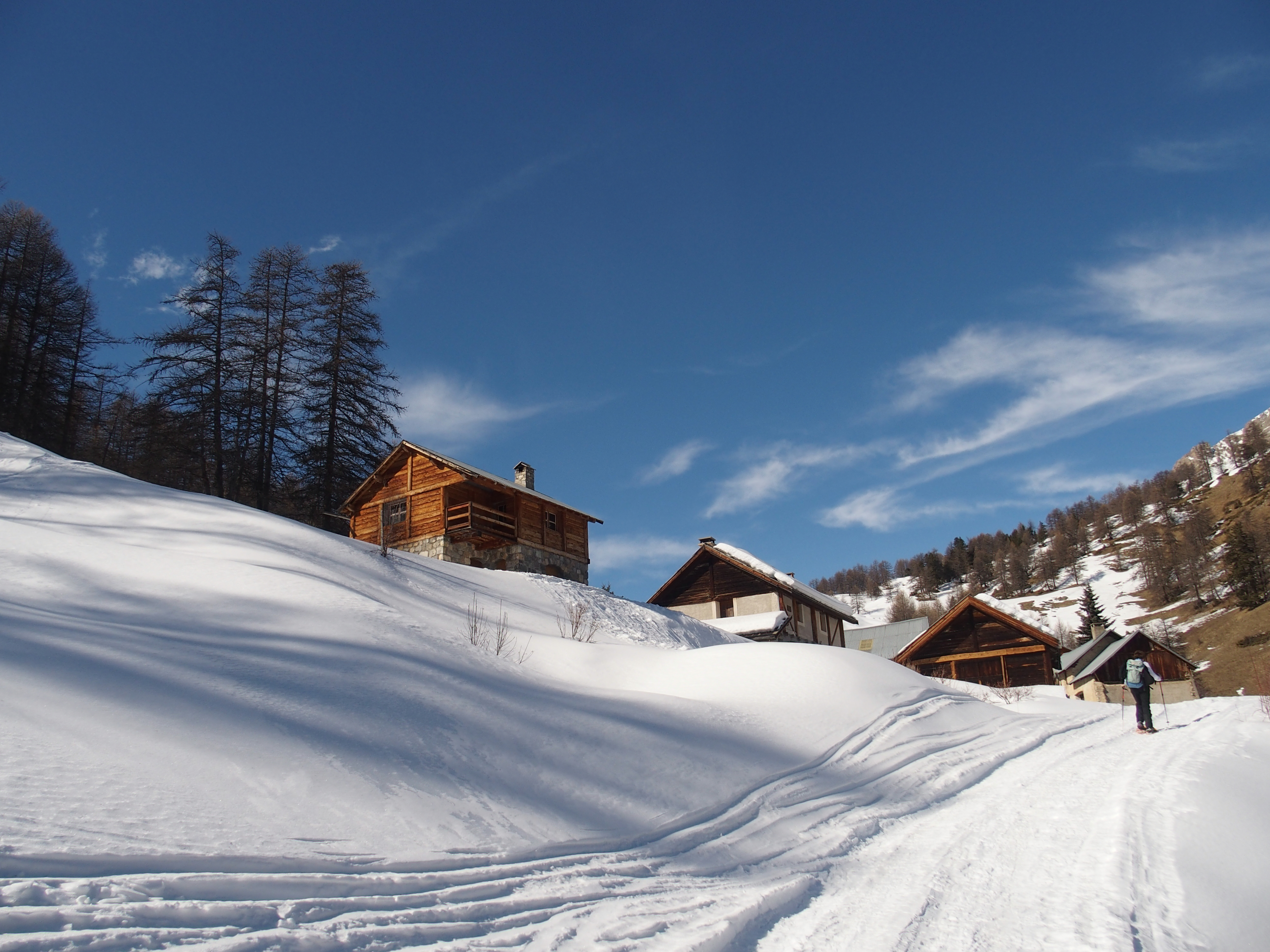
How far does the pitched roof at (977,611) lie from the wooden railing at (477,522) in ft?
64.9

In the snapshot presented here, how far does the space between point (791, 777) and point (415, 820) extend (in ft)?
13.2

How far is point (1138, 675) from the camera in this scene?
12602 mm

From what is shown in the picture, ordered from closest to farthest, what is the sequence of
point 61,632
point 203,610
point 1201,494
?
point 61,632, point 203,610, point 1201,494

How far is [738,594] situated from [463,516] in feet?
46.4

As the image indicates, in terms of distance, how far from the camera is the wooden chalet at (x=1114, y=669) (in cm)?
2623

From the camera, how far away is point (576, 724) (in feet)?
23.4

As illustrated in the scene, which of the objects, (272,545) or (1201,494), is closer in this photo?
(272,545)

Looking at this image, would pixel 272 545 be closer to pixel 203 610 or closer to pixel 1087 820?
pixel 203 610

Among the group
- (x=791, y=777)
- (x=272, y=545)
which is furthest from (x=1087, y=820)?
(x=272, y=545)

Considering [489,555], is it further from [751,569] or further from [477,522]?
[751,569]

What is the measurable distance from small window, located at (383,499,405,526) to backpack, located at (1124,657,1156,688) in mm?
22932

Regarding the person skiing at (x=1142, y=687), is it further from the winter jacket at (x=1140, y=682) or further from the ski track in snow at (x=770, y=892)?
the ski track in snow at (x=770, y=892)

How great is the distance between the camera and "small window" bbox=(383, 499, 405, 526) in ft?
91.9

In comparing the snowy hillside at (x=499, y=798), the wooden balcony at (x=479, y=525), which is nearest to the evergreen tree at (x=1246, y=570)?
the wooden balcony at (x=479, y=525)
